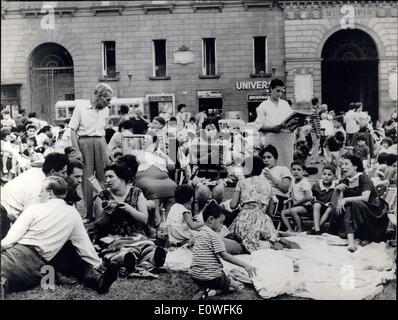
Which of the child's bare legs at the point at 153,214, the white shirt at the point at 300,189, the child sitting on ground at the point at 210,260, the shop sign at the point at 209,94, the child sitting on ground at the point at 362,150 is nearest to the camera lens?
the child sitting on ground at the point at 210,260

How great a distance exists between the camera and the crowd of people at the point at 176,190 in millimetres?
5746

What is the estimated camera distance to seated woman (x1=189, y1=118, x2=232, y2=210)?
24.2 ft

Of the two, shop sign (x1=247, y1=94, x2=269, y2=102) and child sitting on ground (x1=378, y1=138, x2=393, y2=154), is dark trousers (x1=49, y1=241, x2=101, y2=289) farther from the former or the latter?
child sitting on ground (x1=378, y1=138, x2=393, y2=154)

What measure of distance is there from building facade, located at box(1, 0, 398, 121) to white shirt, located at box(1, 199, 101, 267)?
1.82 meters

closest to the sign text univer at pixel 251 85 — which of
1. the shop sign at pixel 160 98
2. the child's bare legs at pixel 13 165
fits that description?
the shop sign at pixel 160 98

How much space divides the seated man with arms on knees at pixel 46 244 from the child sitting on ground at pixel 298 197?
2303 mm

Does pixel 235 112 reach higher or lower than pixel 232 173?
higher

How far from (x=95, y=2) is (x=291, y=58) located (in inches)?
102

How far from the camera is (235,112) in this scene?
7.12m

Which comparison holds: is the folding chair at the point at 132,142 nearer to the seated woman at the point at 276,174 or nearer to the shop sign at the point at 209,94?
the shop sign at the point at 209,94

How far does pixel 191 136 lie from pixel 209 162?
76 centimetres

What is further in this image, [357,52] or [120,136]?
[120,136]
